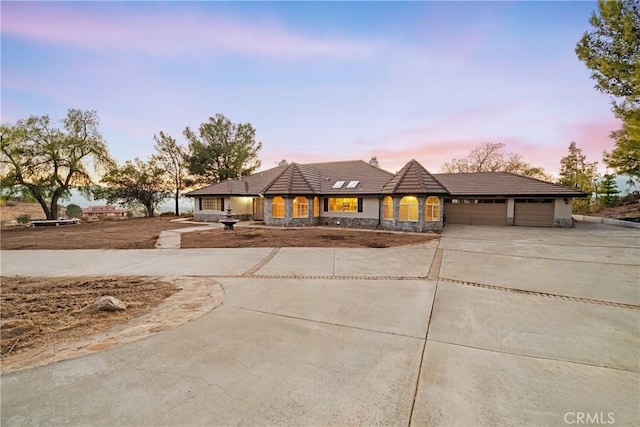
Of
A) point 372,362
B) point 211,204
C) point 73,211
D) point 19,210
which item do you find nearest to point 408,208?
point 372,362

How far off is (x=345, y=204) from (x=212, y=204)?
13106 mm

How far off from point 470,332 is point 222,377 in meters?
3.72

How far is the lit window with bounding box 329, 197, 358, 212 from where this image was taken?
68.0 feet

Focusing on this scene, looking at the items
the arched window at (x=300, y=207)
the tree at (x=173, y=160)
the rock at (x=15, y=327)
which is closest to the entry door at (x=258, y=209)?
the arched window at (x=300, y=207)

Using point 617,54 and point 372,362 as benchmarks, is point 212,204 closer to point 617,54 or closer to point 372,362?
point 372,362

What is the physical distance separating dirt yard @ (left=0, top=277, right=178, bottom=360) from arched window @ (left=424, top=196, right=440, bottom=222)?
15396 mm

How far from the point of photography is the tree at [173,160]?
31.5 meters

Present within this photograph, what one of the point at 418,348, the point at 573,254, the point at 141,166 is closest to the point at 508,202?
the point at 573,254

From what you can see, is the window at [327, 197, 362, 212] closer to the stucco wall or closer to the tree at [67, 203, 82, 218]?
the stucco wall

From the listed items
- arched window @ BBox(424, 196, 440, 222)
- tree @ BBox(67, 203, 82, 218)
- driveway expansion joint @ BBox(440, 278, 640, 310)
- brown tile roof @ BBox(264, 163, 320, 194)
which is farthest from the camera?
tree @ BBox(67, 203, 82, 218)

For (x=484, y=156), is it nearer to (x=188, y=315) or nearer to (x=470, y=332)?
(x=470, y=332)

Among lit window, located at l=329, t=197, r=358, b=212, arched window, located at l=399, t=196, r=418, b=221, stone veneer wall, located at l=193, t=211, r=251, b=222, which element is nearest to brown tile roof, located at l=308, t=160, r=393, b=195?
lit window, located at l=329, t=197, r=358, b=212

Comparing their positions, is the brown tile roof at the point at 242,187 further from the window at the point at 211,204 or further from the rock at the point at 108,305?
the rock at the point at 108,305

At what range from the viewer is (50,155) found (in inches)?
886
